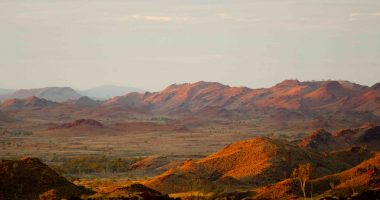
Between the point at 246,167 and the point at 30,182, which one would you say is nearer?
Answer: the point at 30,182

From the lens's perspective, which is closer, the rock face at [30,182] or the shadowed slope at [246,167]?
the rock face at [30,182]

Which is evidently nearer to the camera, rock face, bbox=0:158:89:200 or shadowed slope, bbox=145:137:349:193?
rock face, bbox=0:158:89:200

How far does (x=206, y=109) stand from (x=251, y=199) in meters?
146

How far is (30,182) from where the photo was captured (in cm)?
3766

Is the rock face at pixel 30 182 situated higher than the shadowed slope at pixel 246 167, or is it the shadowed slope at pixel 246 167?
the rock face at pixel 30 182

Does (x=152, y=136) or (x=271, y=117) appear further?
(x=271, y=117)

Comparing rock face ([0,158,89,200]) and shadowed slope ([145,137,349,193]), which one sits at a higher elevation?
rock face ([0,158,89,200])

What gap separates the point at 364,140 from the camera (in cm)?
8381

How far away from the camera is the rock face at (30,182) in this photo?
118 feet

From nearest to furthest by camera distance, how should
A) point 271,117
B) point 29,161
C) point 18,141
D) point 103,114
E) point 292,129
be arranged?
1. point 29,161
2. point 18,141
3. point 292,129
4. point 271,117
5. point 103,114

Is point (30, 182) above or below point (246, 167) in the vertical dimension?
above

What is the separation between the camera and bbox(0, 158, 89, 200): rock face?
35.9 m

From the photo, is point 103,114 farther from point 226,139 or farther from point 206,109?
point 226,139

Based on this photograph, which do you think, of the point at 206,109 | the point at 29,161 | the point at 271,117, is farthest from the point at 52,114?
the point at 29,161
